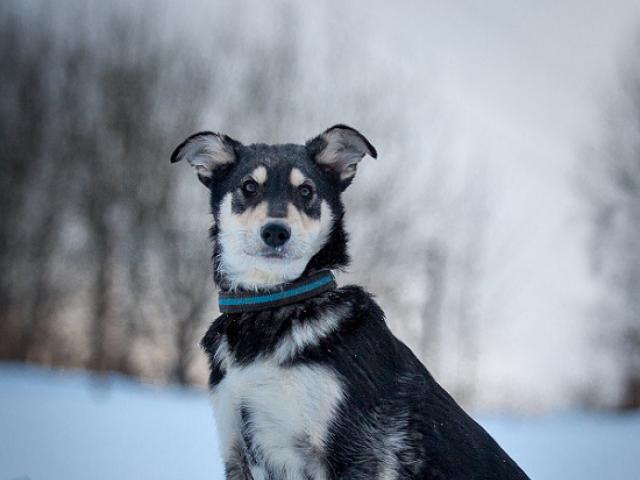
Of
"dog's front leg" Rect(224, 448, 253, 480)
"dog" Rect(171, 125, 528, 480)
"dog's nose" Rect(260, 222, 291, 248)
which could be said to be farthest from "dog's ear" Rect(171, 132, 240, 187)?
"dog's front leg" Rect(224, 448, 253, 480)

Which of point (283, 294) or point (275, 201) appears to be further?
point (275, 201)

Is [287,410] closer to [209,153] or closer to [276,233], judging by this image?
[276,233]

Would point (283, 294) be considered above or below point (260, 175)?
below

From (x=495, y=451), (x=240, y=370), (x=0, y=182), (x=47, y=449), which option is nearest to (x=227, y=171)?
(x=240, y=370)

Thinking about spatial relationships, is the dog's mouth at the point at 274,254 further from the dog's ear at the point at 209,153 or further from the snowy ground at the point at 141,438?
the snowy ground at the point at 141,438

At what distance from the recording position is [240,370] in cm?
347

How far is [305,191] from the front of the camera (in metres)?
3.97

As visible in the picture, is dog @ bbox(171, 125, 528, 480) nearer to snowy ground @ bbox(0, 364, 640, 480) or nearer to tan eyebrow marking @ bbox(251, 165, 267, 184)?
tan eyebrow marking @ bbox(251, 165, 267, 184)

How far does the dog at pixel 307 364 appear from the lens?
3.33 meters

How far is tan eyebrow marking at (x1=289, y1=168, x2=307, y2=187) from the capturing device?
3.94 m

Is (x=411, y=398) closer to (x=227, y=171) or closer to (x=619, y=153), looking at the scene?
(x=227, y=171)

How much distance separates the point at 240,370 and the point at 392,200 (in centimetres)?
1424

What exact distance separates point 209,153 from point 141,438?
13.7ft

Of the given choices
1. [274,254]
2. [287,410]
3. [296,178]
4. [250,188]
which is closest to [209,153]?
[250,188]
